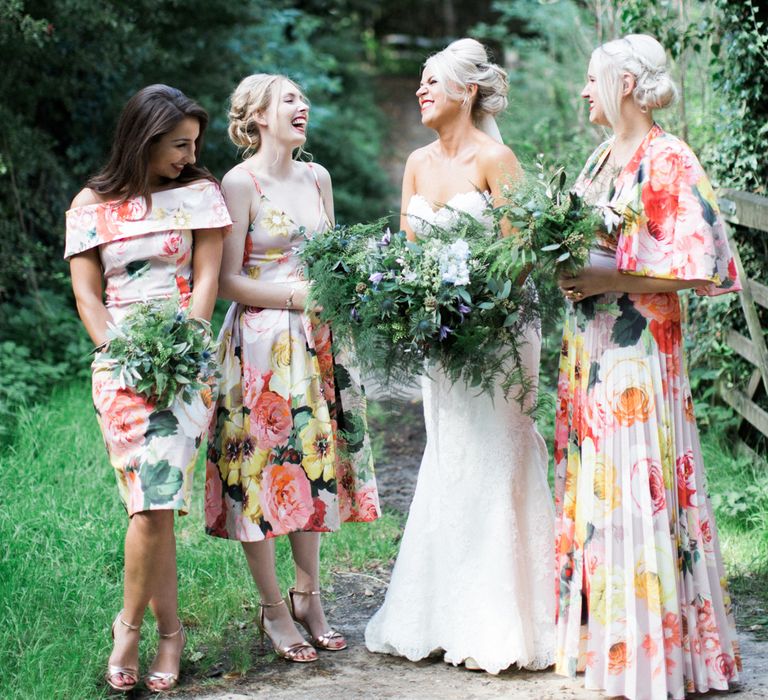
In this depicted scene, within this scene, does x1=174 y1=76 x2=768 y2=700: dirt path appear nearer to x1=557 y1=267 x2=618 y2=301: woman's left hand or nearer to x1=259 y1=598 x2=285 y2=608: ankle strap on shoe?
x1=259 y1=598 x2=285 y2=608: ankle strap on shoe

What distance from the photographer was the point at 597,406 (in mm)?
3789

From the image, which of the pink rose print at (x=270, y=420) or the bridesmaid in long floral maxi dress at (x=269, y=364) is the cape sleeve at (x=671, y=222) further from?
the pink rose print at (x=270, y=420)

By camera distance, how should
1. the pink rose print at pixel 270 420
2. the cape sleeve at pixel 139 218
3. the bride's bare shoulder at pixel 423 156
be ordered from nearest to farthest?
the cape sleeve at pixel 139 218, the pink rose print at pixel 270 420, the bride's bare shoulder at pixel 423 156

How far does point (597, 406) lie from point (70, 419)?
4.14 metres

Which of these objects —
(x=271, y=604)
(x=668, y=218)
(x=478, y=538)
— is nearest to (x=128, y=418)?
(x=271, y=604)

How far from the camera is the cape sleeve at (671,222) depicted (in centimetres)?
357

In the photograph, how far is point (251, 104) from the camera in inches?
162

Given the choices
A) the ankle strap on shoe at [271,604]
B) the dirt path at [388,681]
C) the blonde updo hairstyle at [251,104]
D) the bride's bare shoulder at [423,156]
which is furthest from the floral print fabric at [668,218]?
the ankle strap on shoe at [271,604]

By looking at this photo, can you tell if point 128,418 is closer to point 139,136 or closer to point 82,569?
point 139,136

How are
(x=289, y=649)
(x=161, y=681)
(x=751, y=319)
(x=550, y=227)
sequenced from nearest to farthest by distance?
(x=550, y=227) → (x=161, y=681) → (x=289, y=649) → (x=751, y=319)

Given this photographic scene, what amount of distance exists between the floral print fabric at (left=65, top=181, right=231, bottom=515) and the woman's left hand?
1.23 m

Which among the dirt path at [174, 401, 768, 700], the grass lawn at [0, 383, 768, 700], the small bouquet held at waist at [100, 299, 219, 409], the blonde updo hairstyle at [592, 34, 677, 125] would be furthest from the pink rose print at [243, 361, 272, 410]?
the blonde updo hairstyle at [592, 34, 677, 125]

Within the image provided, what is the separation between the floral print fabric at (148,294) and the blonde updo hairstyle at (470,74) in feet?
3.12

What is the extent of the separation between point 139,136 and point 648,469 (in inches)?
82.5
